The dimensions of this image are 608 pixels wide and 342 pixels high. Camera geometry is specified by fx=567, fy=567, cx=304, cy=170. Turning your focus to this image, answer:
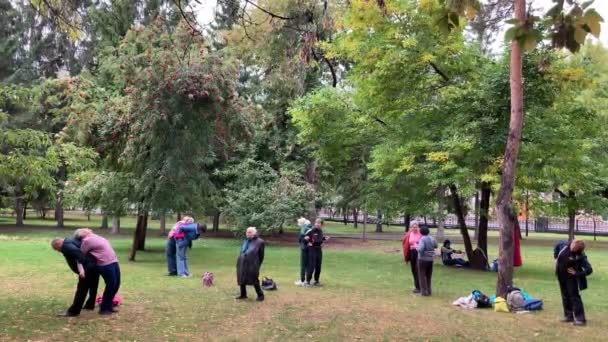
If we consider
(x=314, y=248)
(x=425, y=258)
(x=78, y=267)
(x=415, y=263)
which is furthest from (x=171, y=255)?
(x=425, y=258)

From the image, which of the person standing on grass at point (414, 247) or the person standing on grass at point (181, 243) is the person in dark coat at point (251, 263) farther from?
the person standing on grass at point (181, 243)

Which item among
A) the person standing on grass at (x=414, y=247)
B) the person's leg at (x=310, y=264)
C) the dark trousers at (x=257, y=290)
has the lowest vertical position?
the dark trousers at (x=257, y=290)

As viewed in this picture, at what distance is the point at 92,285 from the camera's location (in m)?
9.10

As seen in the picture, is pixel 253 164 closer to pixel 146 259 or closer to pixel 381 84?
pixel 146 259

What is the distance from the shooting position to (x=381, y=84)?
16031mm

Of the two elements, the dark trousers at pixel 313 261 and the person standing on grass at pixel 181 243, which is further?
the person standing on grass at pixel 181 243

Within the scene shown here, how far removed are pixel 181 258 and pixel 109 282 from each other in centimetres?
529

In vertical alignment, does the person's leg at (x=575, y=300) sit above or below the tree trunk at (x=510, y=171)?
below

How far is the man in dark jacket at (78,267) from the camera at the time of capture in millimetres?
8617

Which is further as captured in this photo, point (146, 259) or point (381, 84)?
point (146, 259)

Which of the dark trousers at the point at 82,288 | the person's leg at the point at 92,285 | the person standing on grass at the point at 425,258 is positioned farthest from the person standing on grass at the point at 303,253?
the dark trousers at the point at 82,288

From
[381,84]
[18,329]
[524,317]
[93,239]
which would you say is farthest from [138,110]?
[524,317]

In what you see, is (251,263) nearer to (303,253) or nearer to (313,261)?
(303,253)

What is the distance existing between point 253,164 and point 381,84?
40.6 ft
